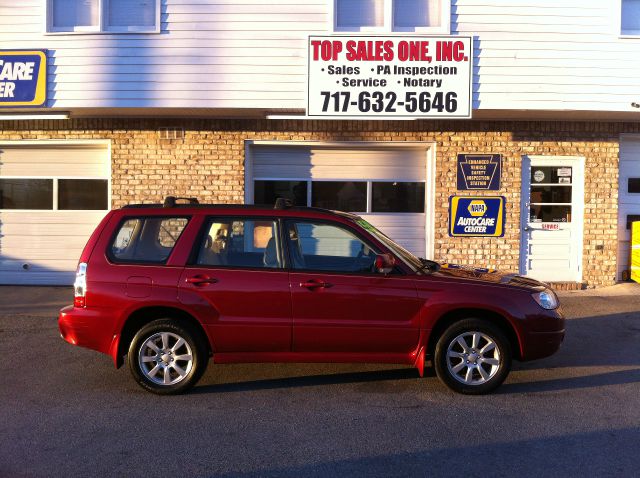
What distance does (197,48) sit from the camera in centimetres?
1042

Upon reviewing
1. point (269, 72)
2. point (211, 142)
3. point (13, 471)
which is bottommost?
point (13, 471)

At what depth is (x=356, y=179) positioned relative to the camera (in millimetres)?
11570

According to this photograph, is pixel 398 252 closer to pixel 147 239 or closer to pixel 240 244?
pixel 240 244

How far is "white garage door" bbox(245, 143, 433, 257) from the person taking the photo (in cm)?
1157

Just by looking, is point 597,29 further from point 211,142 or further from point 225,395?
point 225,395

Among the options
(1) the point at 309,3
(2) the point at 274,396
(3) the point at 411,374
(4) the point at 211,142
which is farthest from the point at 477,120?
(2) the point at 274,396

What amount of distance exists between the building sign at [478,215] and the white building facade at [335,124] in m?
0.06

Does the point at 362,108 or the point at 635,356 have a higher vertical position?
the point at 362,108

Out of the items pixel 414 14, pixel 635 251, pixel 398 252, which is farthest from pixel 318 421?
pixel 635 251

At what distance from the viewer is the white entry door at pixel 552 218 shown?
448 inches

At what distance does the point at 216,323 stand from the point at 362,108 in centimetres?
553

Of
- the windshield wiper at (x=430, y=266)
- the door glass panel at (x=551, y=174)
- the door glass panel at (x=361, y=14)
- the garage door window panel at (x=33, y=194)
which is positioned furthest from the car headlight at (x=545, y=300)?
the garage door window panel at (x=33, y=194)

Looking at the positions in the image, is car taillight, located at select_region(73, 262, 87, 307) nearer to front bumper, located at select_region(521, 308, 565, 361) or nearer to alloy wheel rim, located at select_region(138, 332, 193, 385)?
alloy wheel rim, located at select_region(138, 332, 193, 385)

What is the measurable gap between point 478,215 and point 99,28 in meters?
6.92
